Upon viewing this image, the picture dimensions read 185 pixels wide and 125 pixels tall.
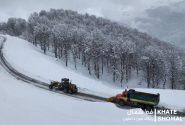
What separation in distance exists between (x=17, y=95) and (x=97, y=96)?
9.25 meters

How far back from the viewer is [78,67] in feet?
423

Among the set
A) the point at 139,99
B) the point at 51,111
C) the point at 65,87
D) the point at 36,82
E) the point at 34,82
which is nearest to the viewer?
the point at 51,111

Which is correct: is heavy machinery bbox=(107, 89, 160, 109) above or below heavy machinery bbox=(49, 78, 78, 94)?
below

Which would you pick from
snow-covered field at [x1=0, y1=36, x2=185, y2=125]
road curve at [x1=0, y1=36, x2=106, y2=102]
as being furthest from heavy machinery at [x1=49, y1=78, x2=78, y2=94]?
snow-covered field at [x1=0, y1=36, x2=185, y2=125]

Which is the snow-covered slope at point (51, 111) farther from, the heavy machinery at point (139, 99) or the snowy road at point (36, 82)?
the snowy road at point (36, 82)

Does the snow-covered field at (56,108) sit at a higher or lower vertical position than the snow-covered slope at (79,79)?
lower

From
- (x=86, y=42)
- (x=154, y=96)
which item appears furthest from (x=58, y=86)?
(x=86, y=42)

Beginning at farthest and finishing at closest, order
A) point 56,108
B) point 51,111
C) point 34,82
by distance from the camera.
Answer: point 34,82 → point 56,108 → point 51,111

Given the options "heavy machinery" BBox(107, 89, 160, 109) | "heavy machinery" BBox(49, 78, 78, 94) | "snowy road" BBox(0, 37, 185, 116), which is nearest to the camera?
"heavy machinery" BBox(107, 89, 160, 109)

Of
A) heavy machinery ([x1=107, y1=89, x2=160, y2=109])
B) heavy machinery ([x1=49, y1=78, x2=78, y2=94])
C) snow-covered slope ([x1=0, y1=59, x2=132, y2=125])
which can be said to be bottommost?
snow-covered slope ([x1=0, y1=59, x2=132, y2=125])

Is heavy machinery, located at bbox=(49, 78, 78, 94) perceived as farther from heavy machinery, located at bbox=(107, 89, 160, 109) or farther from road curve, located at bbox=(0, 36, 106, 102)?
heavy machinery, located at bbox=(107, 89, 160, 109)

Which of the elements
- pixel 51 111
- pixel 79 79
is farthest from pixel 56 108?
pixel 79 79

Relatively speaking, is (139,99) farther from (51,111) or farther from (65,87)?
(65,87)

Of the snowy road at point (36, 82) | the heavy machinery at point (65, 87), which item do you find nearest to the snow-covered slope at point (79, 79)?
the snowy road at point (36, 82)
